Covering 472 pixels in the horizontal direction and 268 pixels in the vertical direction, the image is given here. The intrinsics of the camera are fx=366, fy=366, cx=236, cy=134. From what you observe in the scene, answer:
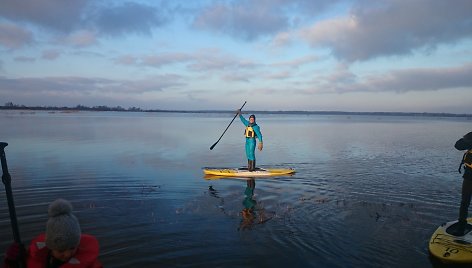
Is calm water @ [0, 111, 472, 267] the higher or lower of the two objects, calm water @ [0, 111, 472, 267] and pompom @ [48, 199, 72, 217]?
the lower

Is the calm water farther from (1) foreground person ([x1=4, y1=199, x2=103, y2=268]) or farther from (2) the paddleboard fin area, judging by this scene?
(1) foreground person ([x1=4, y1=199, x2=103, y2=268])

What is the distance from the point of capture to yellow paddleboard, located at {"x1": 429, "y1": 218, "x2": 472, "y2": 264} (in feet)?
22.4

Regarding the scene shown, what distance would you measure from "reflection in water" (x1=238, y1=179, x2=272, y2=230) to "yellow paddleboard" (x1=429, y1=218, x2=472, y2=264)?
377 cm

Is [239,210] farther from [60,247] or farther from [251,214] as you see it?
[60,247]

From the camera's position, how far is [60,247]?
318 centimetres

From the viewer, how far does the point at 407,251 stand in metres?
7.39

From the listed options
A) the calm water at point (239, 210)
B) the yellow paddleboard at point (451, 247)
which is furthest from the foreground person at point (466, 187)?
the calm water at point (239, 210)

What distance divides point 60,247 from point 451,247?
6985 millimetres

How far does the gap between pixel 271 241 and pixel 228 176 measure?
7.53 meters

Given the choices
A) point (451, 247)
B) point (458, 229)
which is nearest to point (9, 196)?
point (451, 247)

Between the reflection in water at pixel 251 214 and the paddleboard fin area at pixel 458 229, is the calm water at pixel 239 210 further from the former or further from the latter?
the paddleboard fin area at pixel 458 229

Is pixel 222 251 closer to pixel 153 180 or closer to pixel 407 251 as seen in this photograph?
pixel 407 251

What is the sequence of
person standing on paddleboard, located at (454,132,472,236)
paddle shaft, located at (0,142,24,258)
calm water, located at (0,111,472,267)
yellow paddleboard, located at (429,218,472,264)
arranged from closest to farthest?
paddle shaft, located at (0,142,24,258)
yellow paddleboard, located at (429,218,472,264)
calm water, located at (0,111,472,267)
person standing on paddleboard, located at (454,132,472,236)

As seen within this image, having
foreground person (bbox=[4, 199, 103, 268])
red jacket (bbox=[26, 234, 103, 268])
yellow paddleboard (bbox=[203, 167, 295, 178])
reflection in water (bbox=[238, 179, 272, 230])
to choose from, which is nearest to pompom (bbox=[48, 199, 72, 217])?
foreground person (bbox=[4, 199, 103, 268])
